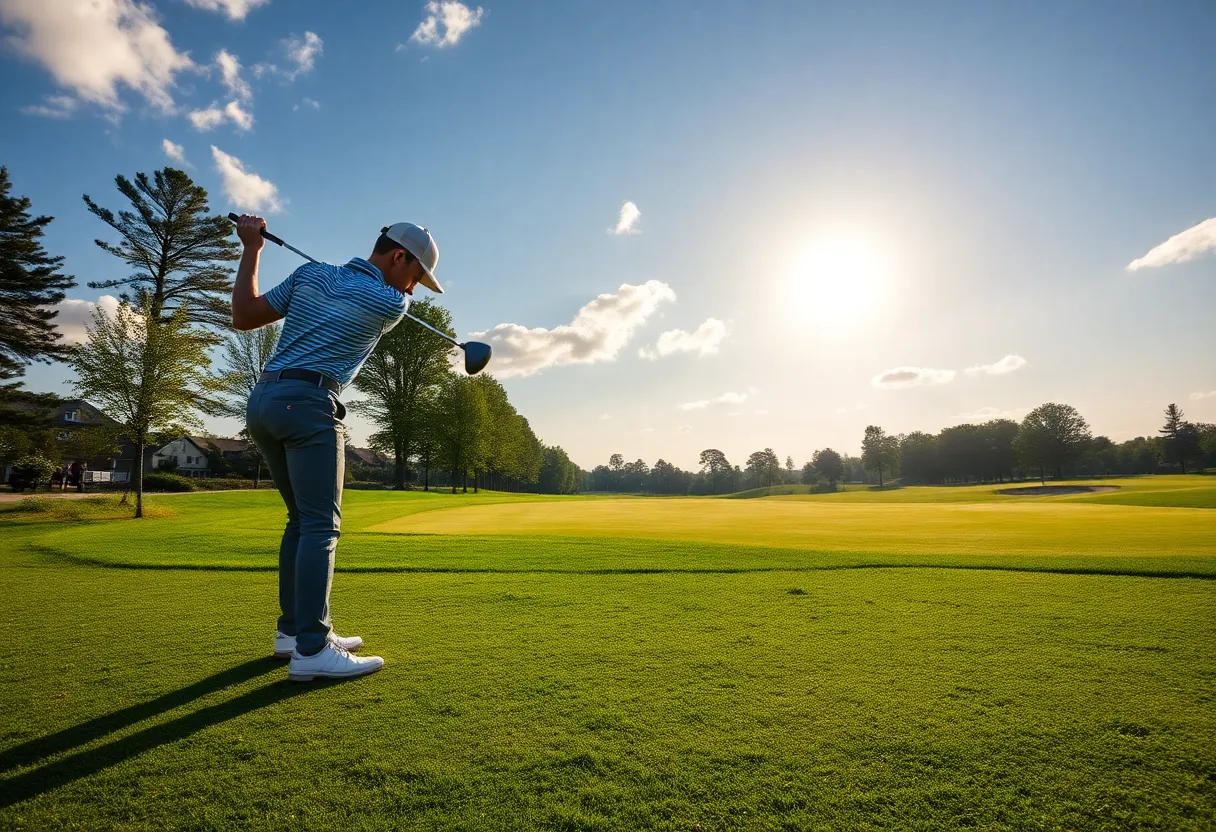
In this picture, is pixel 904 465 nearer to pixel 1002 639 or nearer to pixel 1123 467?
pixel 1123 467

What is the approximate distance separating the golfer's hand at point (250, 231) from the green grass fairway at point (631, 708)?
2.73m

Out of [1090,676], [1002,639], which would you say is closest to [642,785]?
[1090,676]

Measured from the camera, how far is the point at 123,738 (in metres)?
2.38

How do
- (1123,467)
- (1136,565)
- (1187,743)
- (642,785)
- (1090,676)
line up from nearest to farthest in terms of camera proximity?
(642,785), (1187,743), (1090,676), (1136,565), (1123,467)

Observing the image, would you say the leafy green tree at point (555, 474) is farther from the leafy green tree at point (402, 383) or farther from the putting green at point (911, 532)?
the putting green at point (911, 532)

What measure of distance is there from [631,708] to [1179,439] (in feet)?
450

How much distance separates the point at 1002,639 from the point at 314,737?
13.7ft

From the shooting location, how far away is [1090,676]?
2938 mm

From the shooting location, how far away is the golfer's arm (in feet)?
11.8

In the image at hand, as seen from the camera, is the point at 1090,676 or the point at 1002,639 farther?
the point at 1002,639

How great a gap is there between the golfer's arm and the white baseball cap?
0.89m

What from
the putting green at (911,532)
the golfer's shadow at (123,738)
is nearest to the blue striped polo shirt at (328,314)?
the golfer's shadow at (123,738)

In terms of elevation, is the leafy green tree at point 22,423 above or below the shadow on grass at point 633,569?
above

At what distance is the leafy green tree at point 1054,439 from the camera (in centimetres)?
7019
